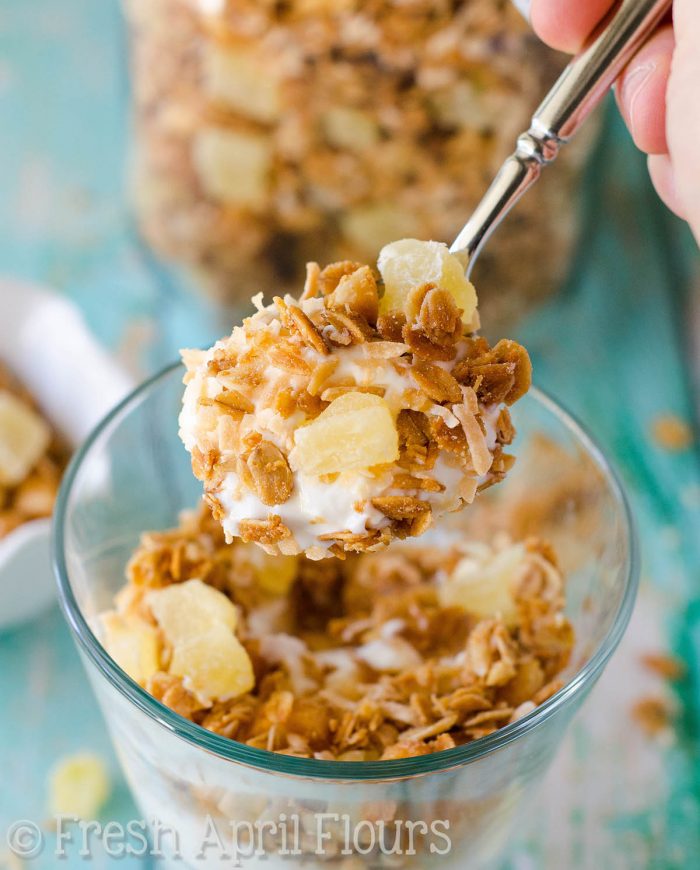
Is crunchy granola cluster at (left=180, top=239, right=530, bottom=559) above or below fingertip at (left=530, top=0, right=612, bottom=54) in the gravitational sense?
below

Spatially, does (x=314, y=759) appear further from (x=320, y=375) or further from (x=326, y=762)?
(x=320, y=375)

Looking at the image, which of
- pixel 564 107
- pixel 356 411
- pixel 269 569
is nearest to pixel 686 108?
pixel 564 107

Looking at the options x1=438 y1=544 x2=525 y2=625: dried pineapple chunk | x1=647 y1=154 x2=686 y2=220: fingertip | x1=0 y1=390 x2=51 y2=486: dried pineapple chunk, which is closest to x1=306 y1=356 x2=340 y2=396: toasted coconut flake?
x1=438 y1=544 x2=525 y2=625: dried pineapple chunk

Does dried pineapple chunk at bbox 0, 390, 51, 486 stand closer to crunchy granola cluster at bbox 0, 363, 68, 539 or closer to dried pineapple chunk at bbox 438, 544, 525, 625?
crunchy granola cluster at bbox 0, 363, 68, 539

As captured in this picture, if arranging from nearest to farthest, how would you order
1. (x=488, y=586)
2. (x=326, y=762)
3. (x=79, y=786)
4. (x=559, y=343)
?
(x=326, y=762) < (x=488, y=586) < (x=79, y=786) < (x=559, y=343)

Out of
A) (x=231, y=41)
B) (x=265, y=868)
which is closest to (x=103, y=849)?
(x=265, y=868)
